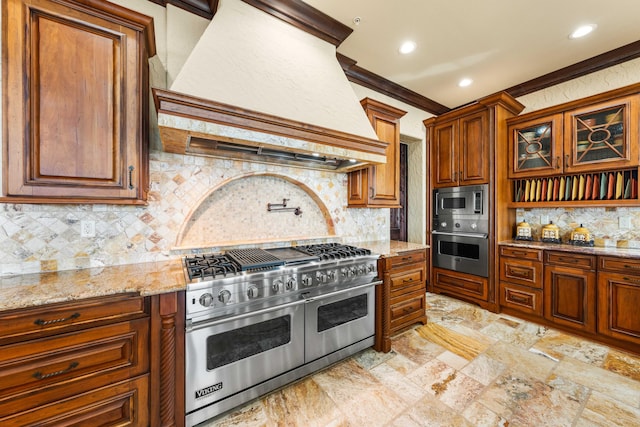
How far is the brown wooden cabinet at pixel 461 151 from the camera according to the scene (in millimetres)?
3439

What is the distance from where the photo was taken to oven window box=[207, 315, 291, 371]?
161 cm

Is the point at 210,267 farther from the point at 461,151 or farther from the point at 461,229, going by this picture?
the point at 461,151

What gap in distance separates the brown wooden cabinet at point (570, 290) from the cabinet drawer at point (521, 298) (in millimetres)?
72

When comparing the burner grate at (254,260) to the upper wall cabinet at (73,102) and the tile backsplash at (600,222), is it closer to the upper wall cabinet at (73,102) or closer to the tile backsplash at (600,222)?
the upper wall cabinet at (73,102)

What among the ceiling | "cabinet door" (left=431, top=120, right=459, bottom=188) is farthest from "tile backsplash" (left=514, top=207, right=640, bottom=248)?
the ceiling

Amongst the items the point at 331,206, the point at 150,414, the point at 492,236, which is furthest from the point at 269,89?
the point at 492,236

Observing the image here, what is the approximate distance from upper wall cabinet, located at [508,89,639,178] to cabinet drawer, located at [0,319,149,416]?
167 inches

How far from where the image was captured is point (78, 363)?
50.4 inches

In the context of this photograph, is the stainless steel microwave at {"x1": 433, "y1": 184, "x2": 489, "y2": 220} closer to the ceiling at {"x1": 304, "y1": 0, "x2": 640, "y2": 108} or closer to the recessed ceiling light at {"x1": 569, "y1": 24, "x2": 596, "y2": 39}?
the ceiling at {"x1": 304, "y1": 0, "x2": 640, "y2": 108}

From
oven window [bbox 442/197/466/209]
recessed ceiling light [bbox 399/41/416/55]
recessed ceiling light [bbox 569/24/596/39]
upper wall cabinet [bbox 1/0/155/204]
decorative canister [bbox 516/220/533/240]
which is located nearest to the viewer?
upper wall cabinet [bbox 1/0/155/204]

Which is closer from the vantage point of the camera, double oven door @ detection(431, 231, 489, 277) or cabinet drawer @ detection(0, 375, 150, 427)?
cabinet drawer @ detection(0, 375, 150, 427)

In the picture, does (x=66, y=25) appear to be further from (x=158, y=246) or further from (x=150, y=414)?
(x=150, y=414)

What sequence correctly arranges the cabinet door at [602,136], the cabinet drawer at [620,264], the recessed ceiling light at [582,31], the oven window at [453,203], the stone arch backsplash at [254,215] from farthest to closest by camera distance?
the oven window at [453,203]
the cabinet door at [602,136]
the recessed ceiling light at [582,31]
the cabinet drawer at [620,264]
the stone arch backsplash at [254,215]

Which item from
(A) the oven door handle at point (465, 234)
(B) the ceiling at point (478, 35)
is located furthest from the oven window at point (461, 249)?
(B) the ceiling at point (478, 35)
